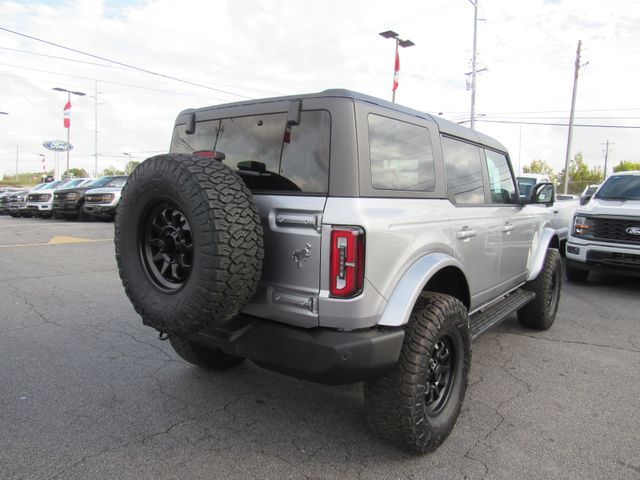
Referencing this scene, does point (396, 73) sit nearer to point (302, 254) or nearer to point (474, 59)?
point (474, 59)

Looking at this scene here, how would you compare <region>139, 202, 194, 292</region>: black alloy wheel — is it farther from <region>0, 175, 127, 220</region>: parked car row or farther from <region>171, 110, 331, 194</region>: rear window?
<region>0, 175, 127, 220</region>: parked car row

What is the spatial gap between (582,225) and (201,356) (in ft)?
20.7

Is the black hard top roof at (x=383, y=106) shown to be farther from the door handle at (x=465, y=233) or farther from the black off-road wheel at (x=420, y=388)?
the black off-road wheel at (x=420, y=388)

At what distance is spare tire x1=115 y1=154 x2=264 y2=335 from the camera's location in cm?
219

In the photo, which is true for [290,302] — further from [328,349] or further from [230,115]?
[230,115]

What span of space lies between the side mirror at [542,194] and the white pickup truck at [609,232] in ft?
9.76

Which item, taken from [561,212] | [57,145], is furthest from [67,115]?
[561,212]

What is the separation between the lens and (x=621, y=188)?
24.6 ft

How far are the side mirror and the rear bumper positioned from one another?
8.55 ft

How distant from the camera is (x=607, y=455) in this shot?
2607 millimetres

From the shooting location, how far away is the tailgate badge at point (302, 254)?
92.1 inches

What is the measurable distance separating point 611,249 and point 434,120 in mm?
5117

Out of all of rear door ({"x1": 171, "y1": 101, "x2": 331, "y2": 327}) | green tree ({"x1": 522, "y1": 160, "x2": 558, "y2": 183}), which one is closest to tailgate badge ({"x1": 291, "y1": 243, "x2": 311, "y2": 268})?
rear door ({"x1": 171, "y1": 101, "x2": 331, "y2": 327})

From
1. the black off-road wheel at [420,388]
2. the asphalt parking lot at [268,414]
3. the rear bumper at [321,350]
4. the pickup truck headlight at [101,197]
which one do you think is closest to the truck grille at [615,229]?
the asphalt parking lot at [268,414]
